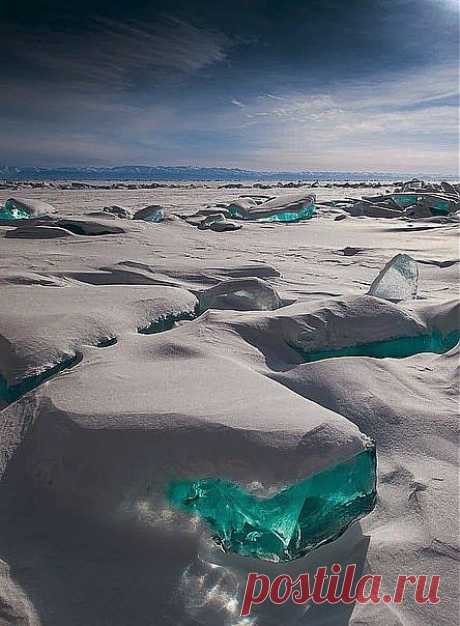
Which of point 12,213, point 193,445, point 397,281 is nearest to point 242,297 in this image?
point 397,281

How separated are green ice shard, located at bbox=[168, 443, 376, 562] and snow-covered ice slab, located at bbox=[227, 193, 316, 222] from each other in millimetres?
6342

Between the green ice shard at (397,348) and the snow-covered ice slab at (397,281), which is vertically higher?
the snow-covered ice slab at (397,281)

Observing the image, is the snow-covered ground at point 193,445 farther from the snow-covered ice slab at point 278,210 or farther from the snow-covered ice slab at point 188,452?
the snow-covered ice slab at point 278,210

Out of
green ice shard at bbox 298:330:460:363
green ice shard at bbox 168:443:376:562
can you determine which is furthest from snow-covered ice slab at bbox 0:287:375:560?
green ice shard at bbox 298:330:460:363

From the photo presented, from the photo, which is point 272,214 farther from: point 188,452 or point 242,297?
point 188,452

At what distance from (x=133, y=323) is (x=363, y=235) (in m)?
4.02

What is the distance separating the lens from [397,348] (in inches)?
70.4

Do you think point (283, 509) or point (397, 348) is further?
point (397, 348)

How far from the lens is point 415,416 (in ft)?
4.38

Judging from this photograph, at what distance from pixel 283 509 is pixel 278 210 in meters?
6.51

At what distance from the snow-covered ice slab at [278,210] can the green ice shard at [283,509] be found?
6.34 meters

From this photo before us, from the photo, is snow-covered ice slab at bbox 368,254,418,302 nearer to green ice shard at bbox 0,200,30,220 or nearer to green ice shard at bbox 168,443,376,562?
green ice shard at bbox 168,443,376,562

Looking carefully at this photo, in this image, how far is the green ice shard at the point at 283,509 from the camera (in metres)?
0.90

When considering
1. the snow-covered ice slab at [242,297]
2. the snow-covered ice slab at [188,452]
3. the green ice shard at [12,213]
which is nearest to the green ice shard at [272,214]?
the green ice shard at [12,213]
